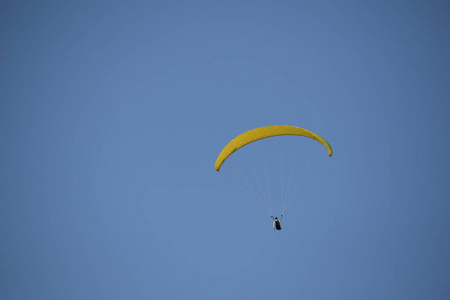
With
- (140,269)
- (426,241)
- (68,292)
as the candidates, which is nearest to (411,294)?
(426,241)

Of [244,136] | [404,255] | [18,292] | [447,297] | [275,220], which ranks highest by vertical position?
[244,136]

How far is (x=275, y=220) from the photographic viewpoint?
16797 mm

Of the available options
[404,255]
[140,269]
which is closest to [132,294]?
[140,269]

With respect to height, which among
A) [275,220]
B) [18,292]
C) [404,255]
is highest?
[275,220]

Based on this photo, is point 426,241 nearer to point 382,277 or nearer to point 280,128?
point 382,277

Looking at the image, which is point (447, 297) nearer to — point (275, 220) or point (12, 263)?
point (275, 220)

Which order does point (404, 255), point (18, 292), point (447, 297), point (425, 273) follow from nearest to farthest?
point (447, 297)
point (425, 273)
point (404, 255)
point (18, 292)

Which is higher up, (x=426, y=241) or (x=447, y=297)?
(x=426, y=241)

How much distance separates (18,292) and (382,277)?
96.9 meters

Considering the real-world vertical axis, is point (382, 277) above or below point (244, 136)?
below

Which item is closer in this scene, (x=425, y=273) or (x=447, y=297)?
(x=447, y=297)

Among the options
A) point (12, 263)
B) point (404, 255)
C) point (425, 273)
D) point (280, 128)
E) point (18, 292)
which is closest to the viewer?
point (280, 128)

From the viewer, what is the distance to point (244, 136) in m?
16.5

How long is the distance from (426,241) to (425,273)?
1533cm
